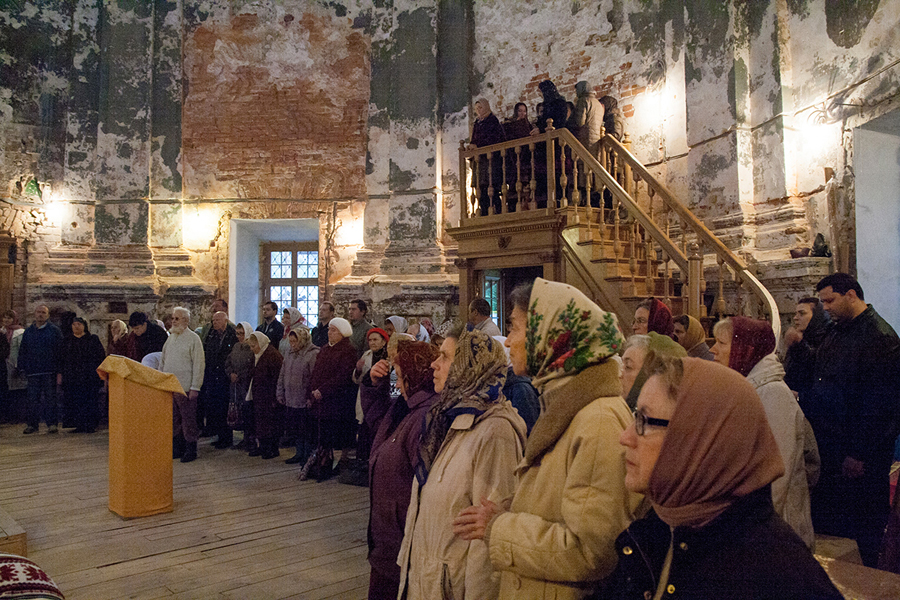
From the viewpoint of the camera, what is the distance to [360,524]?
4.58m

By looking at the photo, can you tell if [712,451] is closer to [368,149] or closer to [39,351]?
[39,351]

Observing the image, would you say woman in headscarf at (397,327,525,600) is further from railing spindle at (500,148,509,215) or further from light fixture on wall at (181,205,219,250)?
light fixture on wall at (181,205,219,250)

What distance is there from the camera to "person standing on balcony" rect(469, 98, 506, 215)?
779 cm

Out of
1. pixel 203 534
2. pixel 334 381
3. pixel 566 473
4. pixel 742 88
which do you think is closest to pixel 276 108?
pixel 334 381

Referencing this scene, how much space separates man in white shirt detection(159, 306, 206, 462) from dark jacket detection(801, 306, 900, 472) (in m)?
5.75

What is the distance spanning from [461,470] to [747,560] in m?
1.12

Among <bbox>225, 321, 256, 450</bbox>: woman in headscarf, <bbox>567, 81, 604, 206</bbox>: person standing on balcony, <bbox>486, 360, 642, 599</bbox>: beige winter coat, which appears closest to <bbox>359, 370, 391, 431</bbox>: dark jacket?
<bbox>486, 360, 642, 599</bbox>: beige winter coat

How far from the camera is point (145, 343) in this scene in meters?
7.77

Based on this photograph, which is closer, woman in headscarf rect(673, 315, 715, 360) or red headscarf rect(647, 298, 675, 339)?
woman in headscarf rect(673, 315, 715, 360)

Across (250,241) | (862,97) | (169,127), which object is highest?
(169,127)

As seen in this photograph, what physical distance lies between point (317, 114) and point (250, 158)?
1391mm

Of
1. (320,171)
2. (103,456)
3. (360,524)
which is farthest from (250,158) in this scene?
(360,524)

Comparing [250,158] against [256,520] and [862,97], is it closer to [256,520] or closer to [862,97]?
[256,520]

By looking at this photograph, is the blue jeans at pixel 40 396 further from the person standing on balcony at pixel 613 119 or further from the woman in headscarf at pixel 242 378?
the person standing on balcony at pixel 613 119
